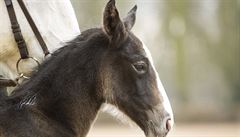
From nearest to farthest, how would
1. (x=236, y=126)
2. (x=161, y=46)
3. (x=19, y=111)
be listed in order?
(x=19, y=111) < (x=236, y=126) < (x=161, y=46)

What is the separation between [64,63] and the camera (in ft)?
16.9

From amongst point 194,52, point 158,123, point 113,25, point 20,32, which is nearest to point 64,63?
point 113,25

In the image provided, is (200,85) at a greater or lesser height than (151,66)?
lesser

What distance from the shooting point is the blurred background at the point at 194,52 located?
960 inches

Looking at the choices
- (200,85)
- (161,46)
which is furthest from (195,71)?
(161,46)

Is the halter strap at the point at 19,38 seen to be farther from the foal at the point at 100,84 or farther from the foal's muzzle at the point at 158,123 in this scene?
the foal's muzzle at the point at 158,123

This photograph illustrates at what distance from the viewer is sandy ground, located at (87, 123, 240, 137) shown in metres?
20.4

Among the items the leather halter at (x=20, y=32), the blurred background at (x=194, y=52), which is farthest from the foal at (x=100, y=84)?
the blurred background at (x=194, y=52)

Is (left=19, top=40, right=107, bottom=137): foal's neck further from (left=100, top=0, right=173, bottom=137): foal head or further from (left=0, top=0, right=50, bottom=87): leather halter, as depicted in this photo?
(left=0, top=0, right=50, bottom=87): leather halter

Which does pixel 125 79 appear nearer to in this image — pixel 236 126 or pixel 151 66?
pixel 151 66

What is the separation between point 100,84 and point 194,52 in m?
22.4

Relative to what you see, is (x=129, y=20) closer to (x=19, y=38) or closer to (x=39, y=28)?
(x=39, y=28)

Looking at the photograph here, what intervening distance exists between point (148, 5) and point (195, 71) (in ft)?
10.3

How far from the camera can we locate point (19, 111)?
4953 mm
